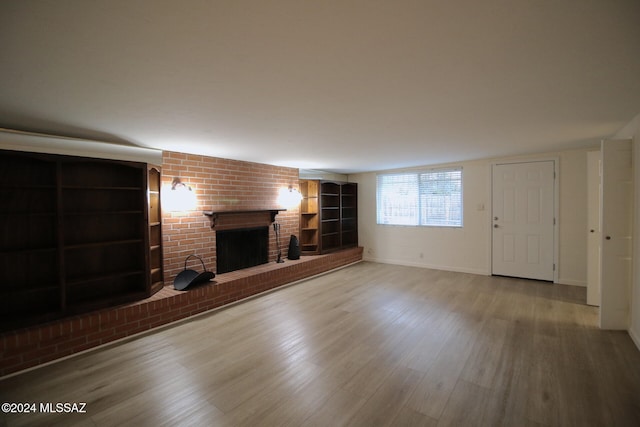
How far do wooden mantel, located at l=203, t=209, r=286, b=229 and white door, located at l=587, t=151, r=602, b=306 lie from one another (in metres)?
4.51

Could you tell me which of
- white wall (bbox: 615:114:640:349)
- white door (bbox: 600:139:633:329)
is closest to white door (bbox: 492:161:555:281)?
white door (bbox: 600:139:633:329)

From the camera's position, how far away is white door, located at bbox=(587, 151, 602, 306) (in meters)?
3.57

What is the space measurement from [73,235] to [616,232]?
5.75 metres

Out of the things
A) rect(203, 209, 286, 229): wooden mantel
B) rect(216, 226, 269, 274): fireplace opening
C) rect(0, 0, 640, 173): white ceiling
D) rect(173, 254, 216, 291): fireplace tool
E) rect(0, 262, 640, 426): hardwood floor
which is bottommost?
rect(0, 262, 640, 426): hardwood floor

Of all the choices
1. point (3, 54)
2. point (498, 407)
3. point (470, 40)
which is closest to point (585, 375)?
point (498, 407)

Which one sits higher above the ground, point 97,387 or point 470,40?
point 470,40

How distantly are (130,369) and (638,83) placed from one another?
4451 millimetres

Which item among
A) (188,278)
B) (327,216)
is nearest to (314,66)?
(188,278)

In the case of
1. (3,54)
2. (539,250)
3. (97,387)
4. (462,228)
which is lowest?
(97,387)

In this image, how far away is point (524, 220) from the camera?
4848mm

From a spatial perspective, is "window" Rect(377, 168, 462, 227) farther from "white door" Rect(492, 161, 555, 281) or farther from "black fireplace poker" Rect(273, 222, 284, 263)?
"black fireplace poker" Rect(273, 222, 284, 263)

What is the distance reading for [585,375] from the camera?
2.20 metres

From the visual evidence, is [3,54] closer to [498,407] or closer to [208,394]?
[208,394]

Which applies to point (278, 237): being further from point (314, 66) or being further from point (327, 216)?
point (314, 66)
